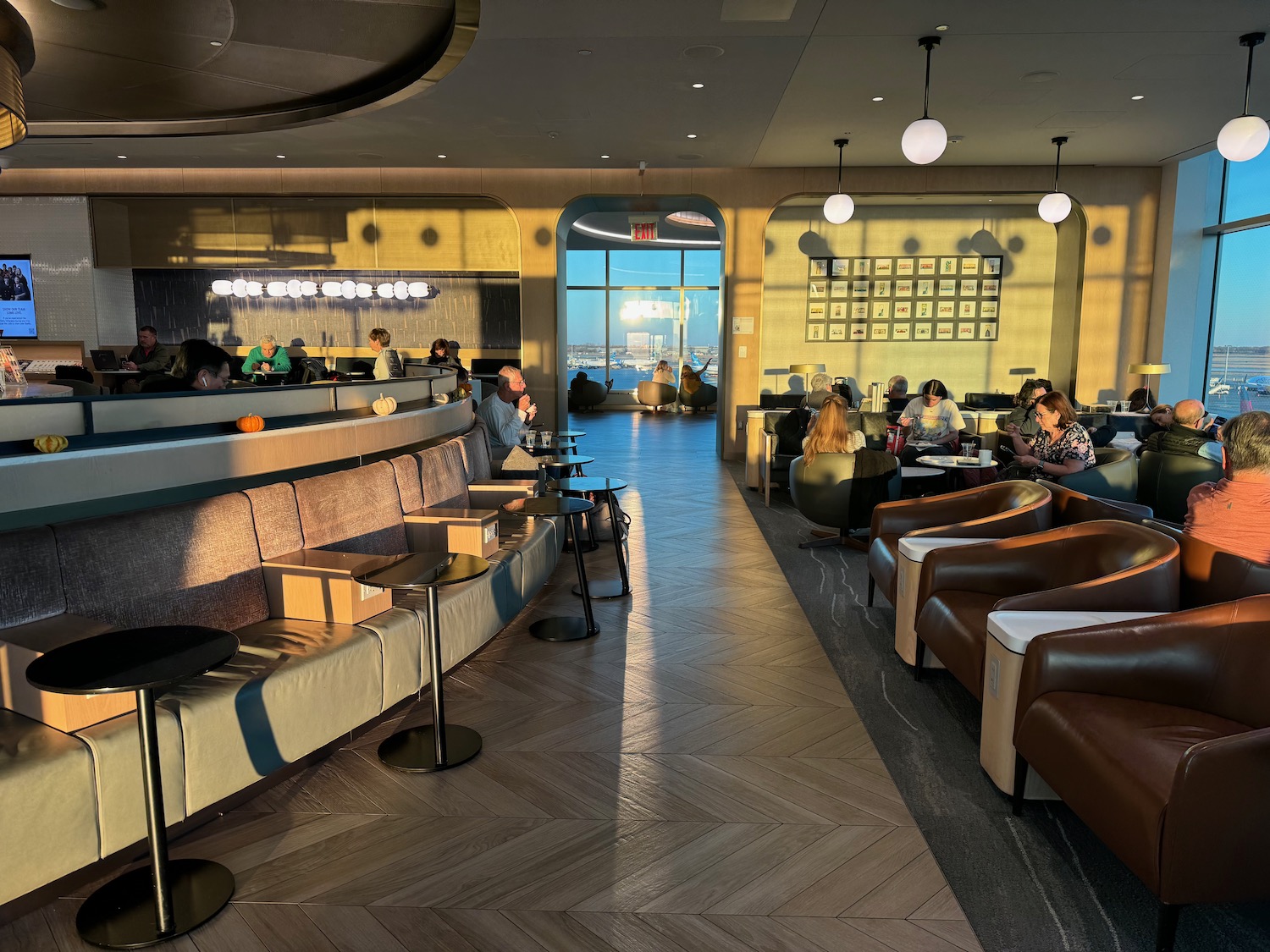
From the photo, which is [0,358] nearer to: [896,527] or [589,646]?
[589,646]

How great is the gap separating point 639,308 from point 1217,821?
1651 centimetres

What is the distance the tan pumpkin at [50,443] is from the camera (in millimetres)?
2486

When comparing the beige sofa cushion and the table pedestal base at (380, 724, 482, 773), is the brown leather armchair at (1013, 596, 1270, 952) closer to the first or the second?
the table pedestal base at (380, 724, 482, 773)

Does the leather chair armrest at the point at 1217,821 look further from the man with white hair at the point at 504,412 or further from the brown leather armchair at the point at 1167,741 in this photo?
the man with white hair at the point at 504,412

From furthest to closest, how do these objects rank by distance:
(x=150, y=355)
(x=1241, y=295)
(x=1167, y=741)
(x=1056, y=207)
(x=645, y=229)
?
(x=645, y=229) < (x=1241, y=295) < (x=150, y=355) < (x=1056, y=207) < (x=1167, y=741)

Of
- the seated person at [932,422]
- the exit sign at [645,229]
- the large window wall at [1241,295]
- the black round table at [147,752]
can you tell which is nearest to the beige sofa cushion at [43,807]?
the black round table at [147,752]

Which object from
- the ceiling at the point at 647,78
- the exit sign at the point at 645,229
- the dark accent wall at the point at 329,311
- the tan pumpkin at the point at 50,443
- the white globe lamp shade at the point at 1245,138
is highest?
the exit sign at the point at 645,229

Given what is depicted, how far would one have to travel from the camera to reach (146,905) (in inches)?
82.6

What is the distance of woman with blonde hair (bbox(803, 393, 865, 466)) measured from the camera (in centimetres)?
562

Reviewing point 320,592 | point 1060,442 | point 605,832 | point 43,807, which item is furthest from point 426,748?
point 1060,442

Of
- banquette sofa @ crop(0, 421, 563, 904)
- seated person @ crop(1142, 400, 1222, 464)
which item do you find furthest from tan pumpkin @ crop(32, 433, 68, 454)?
seated person @ crop(1142, 400, 1222, 464)

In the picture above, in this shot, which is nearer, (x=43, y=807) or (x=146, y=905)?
(x=43, y=807)

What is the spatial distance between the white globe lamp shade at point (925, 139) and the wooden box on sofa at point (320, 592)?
180 inches

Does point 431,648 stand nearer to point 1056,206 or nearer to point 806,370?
point 1056,206
